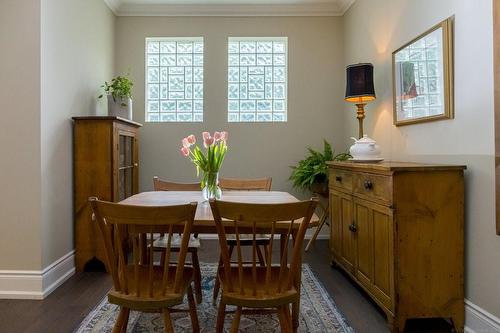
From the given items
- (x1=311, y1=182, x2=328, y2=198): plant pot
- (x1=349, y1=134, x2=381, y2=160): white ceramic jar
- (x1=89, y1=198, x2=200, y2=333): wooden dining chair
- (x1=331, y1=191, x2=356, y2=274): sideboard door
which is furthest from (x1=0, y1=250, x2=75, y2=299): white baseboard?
(x1=311, y1=182, x2=328, y2=198): plant pot

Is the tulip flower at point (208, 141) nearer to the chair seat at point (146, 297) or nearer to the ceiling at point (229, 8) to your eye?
the chair seat at point (146, 297)

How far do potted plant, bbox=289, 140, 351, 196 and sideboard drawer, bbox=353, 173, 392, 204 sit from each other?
1.23 m

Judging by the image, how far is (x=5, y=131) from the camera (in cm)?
266

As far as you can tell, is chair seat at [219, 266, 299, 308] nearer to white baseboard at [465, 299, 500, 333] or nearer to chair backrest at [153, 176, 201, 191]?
white baseboard at [465, 299, 500, 333]

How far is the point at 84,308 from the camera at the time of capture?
2453 mm

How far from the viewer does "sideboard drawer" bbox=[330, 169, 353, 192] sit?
2826 mm

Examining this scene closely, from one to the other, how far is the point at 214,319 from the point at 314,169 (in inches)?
83.4

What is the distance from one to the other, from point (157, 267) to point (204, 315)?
0.59 meters

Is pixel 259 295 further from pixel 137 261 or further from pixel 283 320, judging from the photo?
pixel 137 261

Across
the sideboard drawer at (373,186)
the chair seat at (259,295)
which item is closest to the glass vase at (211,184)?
the chair seat at (259,295)

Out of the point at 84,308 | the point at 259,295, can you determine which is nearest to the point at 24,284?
the point at 84,308

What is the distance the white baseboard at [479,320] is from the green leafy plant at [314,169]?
6.71 feet

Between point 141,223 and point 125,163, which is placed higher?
point 125,163

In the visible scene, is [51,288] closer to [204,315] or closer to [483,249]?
[204,315]
